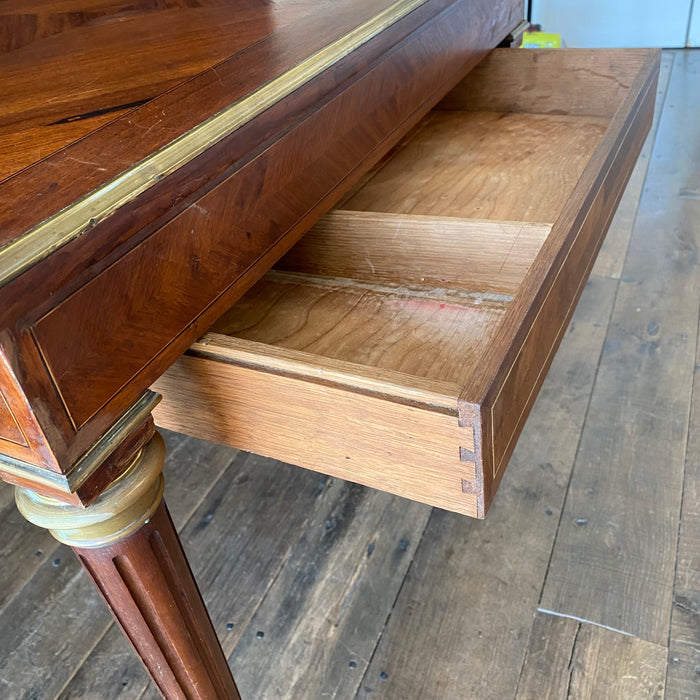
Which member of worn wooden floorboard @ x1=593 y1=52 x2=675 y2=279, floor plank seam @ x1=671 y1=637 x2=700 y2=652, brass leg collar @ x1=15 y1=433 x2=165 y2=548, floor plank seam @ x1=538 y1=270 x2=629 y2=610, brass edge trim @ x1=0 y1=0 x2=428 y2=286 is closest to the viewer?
brass edge trim @ x1=0 y1=0 x2=428 y2=286

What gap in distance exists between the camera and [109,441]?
41 centimetres

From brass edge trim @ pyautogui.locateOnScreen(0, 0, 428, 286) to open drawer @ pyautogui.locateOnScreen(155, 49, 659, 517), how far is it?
5.5 inches

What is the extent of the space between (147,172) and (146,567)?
0.87 feet

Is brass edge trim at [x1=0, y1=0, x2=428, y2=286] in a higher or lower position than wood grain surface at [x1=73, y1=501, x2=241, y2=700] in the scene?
higher

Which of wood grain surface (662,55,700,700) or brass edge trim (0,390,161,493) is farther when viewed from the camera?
wood grain surface (662,55,700,700)

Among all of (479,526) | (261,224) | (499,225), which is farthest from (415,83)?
(479,526)

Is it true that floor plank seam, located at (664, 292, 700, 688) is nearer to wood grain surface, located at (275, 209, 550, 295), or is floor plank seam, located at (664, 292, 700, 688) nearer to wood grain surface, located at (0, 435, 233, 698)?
wood grain surface, located at (275, 209, 550, 295)

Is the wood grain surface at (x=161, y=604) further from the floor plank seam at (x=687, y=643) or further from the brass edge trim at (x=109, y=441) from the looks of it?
the floor plank seam at (x=687, y=643)

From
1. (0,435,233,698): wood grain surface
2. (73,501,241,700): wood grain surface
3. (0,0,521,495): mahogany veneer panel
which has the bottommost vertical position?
(0,435,233,698): wood grain surface

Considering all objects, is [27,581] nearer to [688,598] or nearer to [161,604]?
[161,604]

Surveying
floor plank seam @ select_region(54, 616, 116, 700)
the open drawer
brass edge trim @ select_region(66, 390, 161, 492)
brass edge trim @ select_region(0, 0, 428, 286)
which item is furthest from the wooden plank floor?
brass edge trim @ select_region(0, 0, 428, 286)

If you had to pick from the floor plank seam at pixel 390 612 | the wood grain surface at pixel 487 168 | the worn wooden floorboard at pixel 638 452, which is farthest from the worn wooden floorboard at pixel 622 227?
the floor plank seam at pixel 390 612

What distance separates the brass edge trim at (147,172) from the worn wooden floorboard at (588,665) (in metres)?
0.64

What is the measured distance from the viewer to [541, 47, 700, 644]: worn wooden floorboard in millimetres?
833
